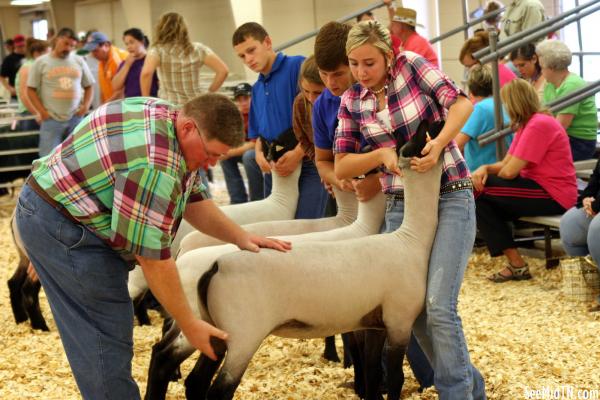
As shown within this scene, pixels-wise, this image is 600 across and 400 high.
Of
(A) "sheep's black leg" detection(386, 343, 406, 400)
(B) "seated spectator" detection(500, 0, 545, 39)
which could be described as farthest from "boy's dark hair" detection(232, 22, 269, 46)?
(B) "seated spectator" detection(500, 0, 545, 39)

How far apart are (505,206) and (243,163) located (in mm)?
2259

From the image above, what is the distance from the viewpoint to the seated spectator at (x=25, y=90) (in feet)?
36.4

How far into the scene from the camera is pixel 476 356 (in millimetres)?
4906

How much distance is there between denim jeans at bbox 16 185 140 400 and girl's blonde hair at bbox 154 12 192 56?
5.11 meters

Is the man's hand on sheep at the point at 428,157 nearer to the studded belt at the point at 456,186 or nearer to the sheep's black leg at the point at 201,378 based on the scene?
the studded belt at the point at 456,186

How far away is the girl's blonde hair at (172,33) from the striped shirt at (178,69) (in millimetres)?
39

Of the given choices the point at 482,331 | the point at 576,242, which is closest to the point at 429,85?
the point at 482,331

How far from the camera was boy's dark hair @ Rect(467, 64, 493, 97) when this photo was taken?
24.7ft

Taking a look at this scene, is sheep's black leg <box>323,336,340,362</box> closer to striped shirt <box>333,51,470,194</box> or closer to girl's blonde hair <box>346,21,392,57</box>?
striped shirt <box>333,51,470,194</box>

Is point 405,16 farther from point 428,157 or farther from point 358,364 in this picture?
point 428,157

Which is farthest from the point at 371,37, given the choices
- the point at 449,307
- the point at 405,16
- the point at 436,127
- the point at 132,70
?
the point at 132,70

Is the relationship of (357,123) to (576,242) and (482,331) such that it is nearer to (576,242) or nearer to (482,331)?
(482,331)

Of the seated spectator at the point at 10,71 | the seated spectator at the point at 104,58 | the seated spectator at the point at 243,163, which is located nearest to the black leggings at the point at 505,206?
the seated spectator at the point at 243,163

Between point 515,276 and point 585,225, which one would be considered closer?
point 585,225
